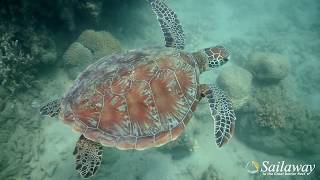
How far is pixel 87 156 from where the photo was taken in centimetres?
423

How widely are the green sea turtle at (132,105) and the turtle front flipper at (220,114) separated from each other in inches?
0.7

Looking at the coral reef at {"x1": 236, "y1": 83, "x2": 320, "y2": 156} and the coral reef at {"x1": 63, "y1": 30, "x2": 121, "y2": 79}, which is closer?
the coral reef at {"x1": 63, "y1": 30, "x2": 121, "y2": 79}

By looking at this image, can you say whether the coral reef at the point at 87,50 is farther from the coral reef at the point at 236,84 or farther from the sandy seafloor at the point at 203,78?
the coral reef at the point at 236,84

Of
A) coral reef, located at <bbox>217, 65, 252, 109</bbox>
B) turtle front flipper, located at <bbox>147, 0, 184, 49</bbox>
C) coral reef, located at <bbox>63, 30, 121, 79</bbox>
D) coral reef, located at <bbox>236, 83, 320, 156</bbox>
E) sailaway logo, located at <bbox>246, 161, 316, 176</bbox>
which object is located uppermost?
turtle front flipper, located at <bbox>147, 0, 184, 49</bbox>

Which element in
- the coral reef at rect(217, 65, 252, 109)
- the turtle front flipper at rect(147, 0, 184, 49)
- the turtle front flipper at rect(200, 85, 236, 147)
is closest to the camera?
the turtle front flipper at rect(200, 85, 236, 147)

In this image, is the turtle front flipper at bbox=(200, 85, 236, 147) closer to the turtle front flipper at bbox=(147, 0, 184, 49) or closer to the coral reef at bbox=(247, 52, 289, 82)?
the turtle front flipper at bbox=(147, 0, 184, 49)

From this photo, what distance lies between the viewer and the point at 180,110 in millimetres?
4625

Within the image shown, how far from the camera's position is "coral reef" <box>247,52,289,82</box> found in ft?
27.2

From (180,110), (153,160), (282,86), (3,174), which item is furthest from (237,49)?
(3,174)

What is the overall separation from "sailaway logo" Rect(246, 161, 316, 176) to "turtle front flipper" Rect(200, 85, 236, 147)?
9.26 ft

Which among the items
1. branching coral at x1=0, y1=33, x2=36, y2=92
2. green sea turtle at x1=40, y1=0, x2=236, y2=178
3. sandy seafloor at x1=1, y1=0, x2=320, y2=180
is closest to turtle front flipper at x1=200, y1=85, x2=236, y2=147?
green sea turtle at x1=40, y1=0, x2=236, y2=178

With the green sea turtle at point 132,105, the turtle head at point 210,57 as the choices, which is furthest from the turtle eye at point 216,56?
the green sea turtle at point 132,105

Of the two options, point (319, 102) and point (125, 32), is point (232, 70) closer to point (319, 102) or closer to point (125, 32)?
point (125, 32)

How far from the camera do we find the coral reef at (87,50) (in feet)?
21.7
